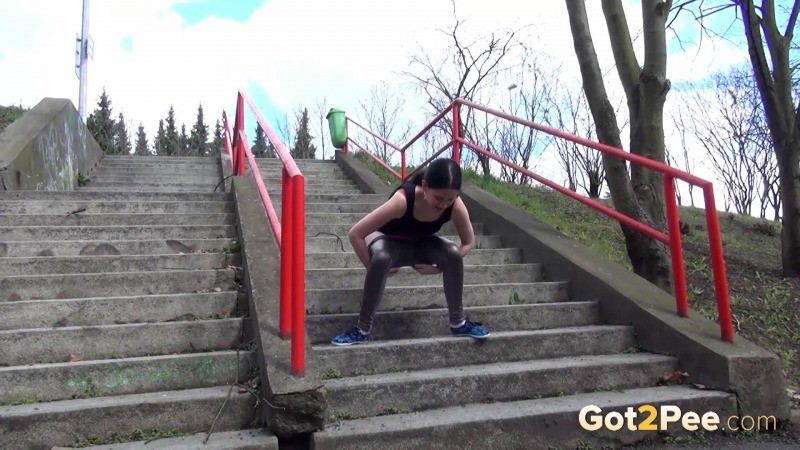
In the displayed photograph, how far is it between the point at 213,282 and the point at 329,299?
0.86 m

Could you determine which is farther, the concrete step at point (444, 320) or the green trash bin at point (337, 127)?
the green trash bin at point (337, 127)

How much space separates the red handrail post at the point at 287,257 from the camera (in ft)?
9.89

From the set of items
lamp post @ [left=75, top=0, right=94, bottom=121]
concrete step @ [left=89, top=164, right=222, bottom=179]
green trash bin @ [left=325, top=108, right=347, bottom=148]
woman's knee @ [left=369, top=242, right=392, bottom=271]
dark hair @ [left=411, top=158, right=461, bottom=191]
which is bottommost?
woman's knee @ [left=369, top=242, right=392, bottom=271]

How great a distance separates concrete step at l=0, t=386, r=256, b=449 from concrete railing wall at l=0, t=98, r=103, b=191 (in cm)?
394

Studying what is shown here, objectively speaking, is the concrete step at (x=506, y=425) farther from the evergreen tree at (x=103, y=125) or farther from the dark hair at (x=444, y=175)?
the evergreen tree at (x=103, y=125)

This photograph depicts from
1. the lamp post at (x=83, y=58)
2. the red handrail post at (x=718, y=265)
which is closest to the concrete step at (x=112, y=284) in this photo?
the red handrail post at (x=718, y=265)

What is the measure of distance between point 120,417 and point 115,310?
0.98 metres

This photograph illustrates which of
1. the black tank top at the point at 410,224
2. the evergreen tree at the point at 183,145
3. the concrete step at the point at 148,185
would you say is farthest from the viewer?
the evergreen tree at the point at 183,145

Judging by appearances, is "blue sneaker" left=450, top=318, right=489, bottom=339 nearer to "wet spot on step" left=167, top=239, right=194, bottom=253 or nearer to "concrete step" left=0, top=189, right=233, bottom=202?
"wet spot on step" left=167, top=239, right=194, bottom=253

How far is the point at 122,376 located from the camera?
3.09m

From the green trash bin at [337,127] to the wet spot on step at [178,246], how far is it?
647 centimetres

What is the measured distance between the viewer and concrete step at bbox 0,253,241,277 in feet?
13.5

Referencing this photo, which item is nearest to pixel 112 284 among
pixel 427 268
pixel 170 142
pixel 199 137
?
pixel 427 268

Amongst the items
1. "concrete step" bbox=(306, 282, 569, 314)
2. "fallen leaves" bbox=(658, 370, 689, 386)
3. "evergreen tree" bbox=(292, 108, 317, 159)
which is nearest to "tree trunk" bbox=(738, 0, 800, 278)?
"concrete step" bbox=(306, 282, 569, 314)
